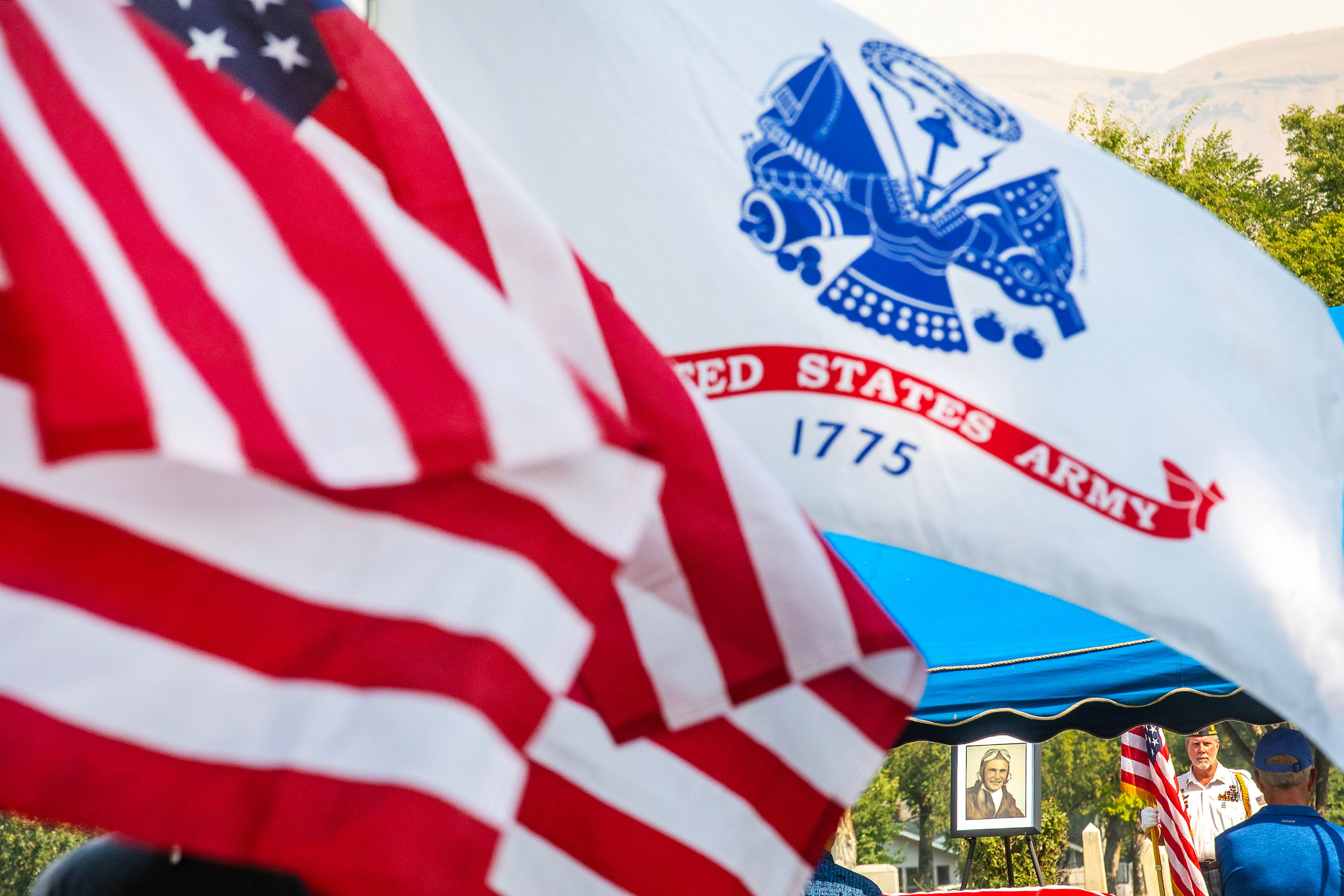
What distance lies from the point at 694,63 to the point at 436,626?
7.20 ft

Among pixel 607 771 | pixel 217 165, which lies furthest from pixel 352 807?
pixel 607 771

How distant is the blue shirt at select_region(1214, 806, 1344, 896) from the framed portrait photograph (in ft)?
8.61

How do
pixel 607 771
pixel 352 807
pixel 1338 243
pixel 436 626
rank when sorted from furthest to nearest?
pixel 1338 243
pixel 607 771
pixel 436 626
pixel 352 807

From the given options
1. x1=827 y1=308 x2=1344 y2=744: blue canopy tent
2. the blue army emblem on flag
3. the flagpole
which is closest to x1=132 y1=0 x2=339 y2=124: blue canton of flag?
the blue army emblem on flag

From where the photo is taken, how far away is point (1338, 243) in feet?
54.7

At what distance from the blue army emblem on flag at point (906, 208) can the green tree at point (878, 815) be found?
33.0 m

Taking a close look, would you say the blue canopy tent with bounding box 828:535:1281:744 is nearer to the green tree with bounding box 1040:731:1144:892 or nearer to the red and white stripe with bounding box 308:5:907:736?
the red and white stripe with bounding box 308:5:907:736

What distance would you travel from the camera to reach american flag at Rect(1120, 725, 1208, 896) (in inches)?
338

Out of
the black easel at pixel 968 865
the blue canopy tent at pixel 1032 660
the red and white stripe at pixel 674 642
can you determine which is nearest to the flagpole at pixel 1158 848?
the black easel at pixel 968 865

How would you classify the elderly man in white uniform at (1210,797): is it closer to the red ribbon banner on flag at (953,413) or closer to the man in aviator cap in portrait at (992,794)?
the man in aviator cap in portrait at (992,794)

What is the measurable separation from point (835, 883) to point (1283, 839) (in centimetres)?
275

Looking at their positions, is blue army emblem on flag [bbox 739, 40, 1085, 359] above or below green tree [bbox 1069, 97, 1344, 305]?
below

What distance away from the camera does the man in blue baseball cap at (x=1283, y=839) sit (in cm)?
591

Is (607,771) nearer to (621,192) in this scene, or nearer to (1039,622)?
(621,192)
